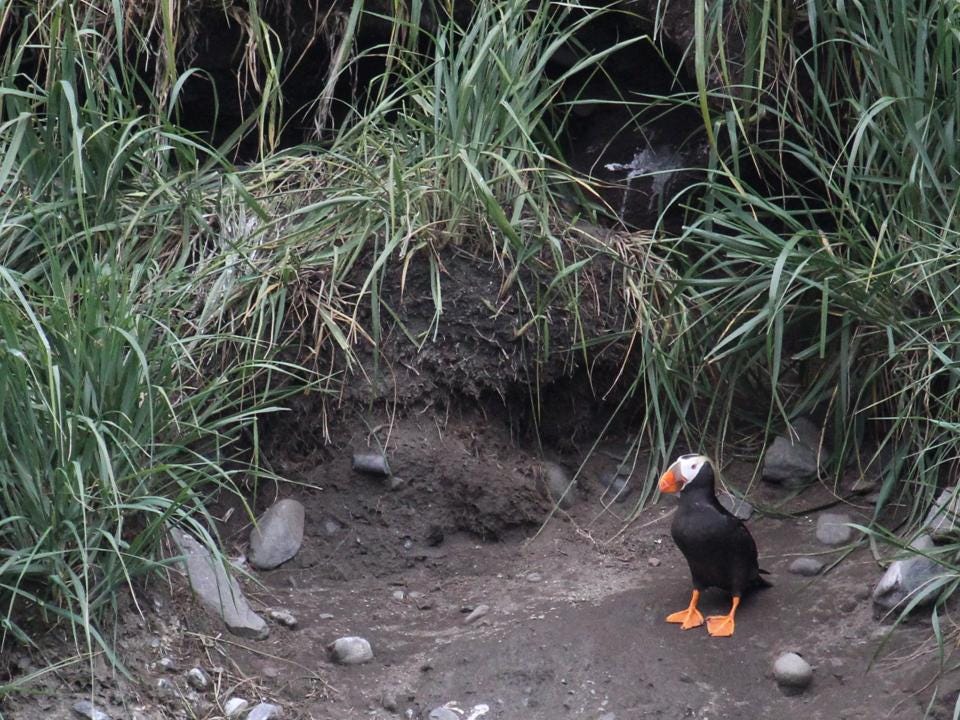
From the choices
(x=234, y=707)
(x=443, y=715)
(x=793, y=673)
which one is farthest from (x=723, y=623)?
(x=234, y=707)

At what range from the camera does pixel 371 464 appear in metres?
3.44

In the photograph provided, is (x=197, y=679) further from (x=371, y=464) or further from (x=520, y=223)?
(x=520, y=223)

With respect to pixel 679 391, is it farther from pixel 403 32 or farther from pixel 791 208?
pixel 403 32

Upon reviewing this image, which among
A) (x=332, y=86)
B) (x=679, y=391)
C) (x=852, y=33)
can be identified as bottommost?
(x=679, y=391)

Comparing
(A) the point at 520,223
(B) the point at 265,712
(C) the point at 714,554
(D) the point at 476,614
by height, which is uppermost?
(A) the point at 520,223

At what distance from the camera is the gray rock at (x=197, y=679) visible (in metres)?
2.76

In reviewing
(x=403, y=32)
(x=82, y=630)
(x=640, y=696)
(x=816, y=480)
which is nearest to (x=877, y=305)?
(x=816, y=480)

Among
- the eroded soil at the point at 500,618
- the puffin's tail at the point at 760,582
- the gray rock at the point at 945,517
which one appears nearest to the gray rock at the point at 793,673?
the eroded soil at the point at 500,618

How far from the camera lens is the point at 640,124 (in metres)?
4.13

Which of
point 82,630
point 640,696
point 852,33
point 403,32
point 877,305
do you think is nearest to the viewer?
point 82,630

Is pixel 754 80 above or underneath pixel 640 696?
above

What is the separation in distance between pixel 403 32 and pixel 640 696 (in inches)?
86.3

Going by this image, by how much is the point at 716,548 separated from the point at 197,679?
122cm

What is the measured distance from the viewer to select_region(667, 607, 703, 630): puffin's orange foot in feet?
10.0
